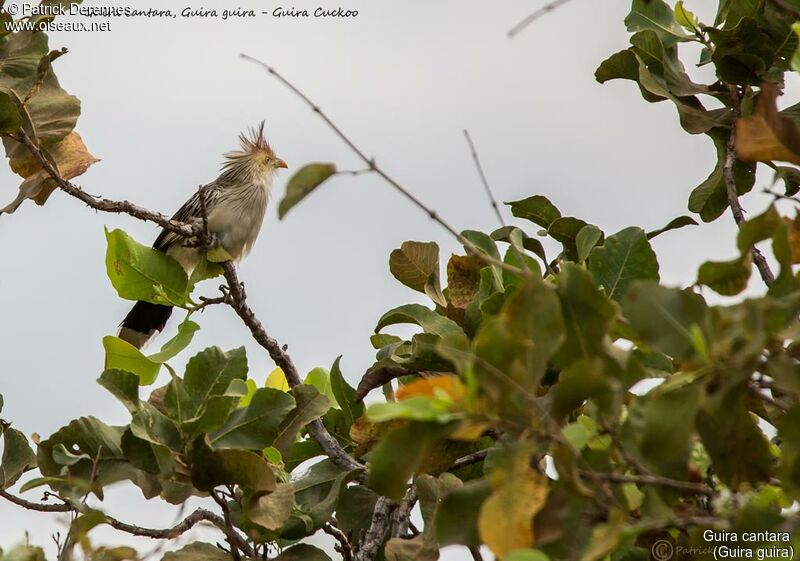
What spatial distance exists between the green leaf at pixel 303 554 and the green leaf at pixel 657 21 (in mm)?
2028

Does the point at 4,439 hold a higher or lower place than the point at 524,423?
higher

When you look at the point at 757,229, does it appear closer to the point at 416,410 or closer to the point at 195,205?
the point at 416,410

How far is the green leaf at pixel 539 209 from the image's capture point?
10.8ft

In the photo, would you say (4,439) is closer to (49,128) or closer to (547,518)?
(49,128)

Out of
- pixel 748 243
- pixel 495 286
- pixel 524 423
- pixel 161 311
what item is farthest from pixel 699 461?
pixel 161 311

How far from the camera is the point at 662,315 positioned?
1.65m

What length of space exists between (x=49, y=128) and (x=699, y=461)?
259cm

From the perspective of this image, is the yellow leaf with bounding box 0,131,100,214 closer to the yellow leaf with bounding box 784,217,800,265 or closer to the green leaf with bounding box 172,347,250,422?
the green leaf with bounding box 172,347,250,422

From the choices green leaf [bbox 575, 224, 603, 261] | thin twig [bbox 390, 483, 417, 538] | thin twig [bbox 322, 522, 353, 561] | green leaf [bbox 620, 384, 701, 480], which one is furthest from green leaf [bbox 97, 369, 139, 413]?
green leaf [bbox 620, 384, 701, 480]

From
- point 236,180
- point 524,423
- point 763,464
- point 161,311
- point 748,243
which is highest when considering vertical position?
point 236,180

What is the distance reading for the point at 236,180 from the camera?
775 centimetres

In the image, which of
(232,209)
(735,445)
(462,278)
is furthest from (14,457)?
(232,209)

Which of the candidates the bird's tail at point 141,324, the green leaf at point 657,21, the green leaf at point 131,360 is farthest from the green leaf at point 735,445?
the bird's tail at point 141,324

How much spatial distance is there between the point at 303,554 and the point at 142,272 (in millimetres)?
1366
